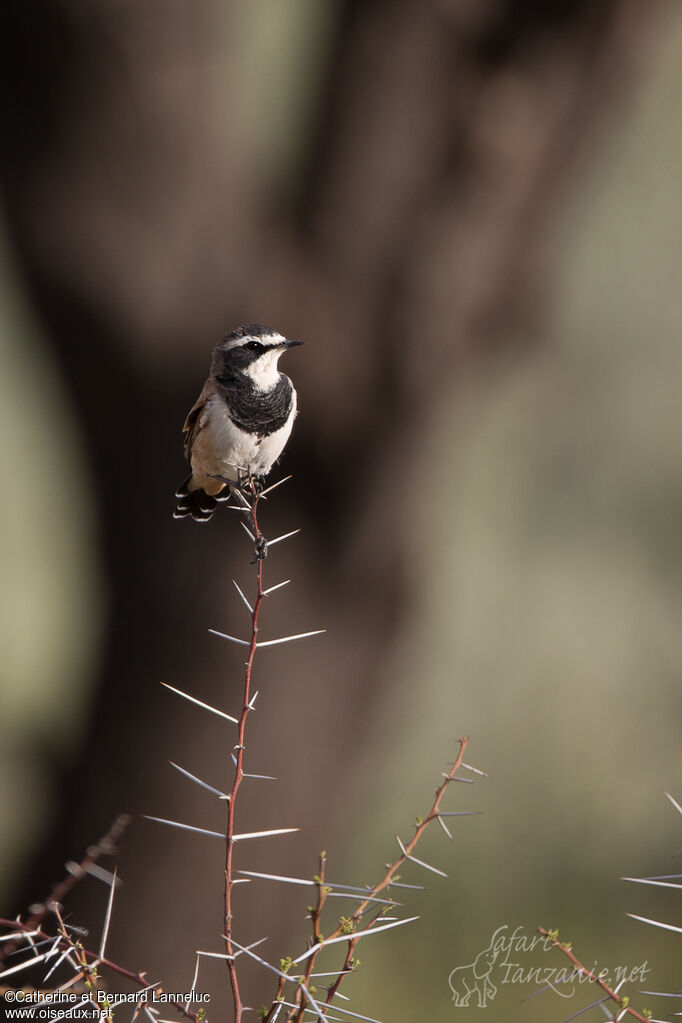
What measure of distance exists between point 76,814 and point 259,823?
29.1 inches

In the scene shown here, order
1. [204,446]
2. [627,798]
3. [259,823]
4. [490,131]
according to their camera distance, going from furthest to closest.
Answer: [627,798]
[259,823]
[490,131]
[204,446]

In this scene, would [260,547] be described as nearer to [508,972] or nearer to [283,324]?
[283,324]

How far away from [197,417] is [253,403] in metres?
0.42

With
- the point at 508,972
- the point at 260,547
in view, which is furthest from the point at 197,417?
the point at 508,972

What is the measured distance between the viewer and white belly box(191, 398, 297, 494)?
5.31 feet

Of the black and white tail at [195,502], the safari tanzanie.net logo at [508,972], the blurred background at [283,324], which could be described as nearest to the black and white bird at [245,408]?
the black and white tail at [195,502]

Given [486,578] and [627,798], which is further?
[486,578]

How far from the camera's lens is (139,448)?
368cm

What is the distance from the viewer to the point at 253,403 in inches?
61.0

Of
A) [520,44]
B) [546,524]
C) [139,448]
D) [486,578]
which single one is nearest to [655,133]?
[546,524]

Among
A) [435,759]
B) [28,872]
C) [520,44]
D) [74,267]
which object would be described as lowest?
[435,759]

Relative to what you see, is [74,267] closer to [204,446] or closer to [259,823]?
[204,446]

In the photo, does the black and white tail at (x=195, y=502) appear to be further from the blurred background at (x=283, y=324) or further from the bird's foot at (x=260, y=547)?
the blurred background at (x=283, y=324)

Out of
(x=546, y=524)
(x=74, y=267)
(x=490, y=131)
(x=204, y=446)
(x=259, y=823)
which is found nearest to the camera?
(x=204, y=446)
